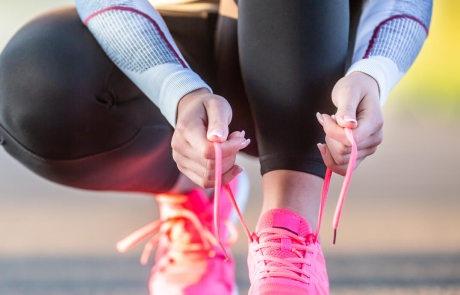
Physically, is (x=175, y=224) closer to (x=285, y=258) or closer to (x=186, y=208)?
(x=186, y=208)

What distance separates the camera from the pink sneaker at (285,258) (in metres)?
0.35

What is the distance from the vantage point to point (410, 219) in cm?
82

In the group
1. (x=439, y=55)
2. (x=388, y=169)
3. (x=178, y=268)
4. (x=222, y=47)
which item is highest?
(x=439, y=55)

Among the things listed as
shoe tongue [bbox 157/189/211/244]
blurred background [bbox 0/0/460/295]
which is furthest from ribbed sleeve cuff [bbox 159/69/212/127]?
blurred background [bbox 0/0/460/295]

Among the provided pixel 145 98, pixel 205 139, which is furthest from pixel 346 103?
pixel 145 98

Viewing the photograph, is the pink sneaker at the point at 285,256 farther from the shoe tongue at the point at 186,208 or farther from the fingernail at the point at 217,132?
the shoe tongue at the point at 186,208

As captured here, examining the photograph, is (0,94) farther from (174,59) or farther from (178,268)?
(178,268)

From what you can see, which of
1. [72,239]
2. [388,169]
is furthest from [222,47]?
[388,169]

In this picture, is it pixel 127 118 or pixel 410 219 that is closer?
pixel 127 118

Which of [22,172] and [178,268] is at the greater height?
[22,172]

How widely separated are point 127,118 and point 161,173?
9 centimetres

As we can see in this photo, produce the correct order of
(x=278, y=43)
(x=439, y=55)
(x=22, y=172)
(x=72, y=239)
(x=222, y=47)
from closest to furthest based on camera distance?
(x=278, y=43), (x=222, y=47), (x=72, y=239), (x=22, y=172), (x=439, y=55)

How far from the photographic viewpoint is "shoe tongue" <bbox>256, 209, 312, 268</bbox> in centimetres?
36

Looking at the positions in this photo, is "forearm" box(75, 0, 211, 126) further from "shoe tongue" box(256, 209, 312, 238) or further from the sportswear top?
"shoe tongue" box(256, 209, 312, 238)
